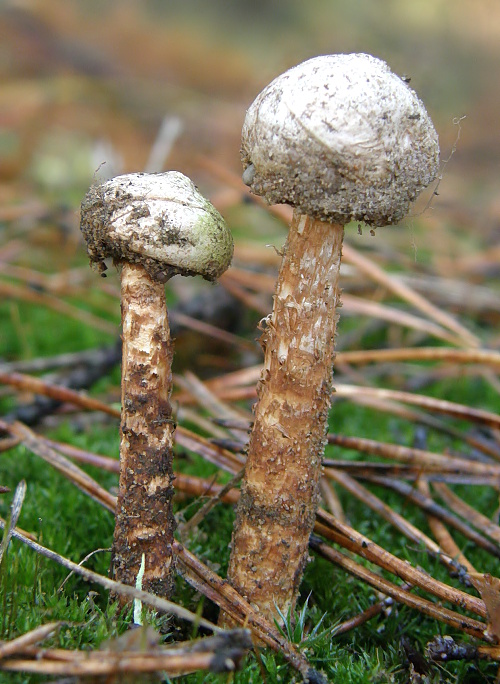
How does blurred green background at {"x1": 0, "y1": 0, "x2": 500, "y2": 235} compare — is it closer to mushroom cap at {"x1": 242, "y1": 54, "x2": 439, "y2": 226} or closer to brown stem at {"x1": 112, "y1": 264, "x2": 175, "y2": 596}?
brown stem at {"x1": 112, "y1": 264, "x2": 175, "y2": 596}

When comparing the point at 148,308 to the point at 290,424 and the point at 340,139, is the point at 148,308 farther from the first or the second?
the point at 340,139

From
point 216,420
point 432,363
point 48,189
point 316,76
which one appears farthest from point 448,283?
point 48,189

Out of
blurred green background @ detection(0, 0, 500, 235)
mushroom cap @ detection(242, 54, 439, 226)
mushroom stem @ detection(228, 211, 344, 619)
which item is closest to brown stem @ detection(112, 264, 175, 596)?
mushroom stem @ detection(228, 211, 344, 619)

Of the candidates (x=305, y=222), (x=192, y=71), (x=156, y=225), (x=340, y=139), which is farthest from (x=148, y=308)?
(x=192, y=71)

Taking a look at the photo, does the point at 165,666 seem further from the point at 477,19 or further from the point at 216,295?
the point at 477,19

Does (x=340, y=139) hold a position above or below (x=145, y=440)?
above
